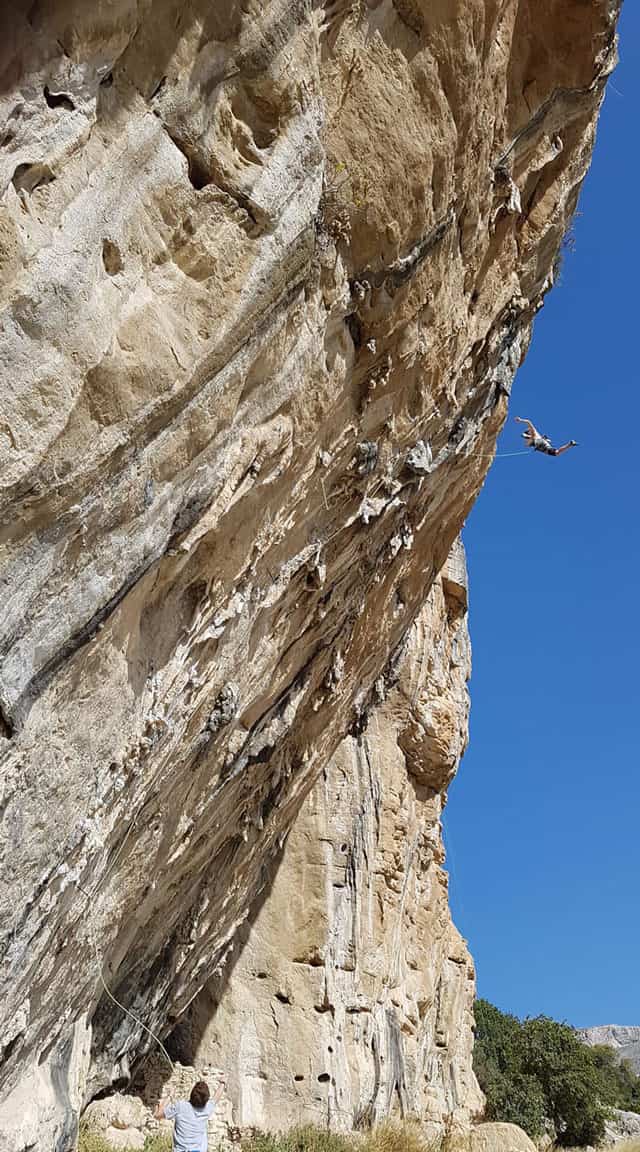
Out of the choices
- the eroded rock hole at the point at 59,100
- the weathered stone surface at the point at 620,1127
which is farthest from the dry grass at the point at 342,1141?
the weathered stone surface at the point at 620,1127

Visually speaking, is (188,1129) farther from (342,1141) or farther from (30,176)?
(30,176)

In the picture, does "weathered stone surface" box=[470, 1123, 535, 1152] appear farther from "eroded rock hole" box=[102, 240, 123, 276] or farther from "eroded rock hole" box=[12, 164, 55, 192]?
"eroded rock hole" box=[12, 164, 55, 192]

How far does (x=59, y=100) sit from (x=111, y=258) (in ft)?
2.06

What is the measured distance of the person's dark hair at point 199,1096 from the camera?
19.4 ft

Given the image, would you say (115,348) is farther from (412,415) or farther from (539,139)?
(539,139)

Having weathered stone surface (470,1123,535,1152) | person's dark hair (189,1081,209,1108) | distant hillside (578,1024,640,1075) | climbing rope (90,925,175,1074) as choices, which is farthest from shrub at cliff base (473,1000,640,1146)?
distant hillside (578,1024,640,1075)

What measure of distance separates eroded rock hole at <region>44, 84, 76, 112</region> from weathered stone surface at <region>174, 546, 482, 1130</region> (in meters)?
9.09

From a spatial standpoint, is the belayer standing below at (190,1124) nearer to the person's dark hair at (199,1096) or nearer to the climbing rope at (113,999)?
the person's dark hair at (199,1096)

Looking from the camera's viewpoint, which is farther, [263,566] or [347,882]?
[347,882]

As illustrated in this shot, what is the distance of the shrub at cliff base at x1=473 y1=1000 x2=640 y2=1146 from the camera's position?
67.2 ft

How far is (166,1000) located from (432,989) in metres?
5.54

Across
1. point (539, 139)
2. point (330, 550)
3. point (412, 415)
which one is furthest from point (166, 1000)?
point (539, 139)

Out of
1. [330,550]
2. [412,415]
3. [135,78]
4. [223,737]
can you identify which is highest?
[412,415]

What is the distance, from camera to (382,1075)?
11023mm
